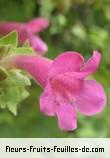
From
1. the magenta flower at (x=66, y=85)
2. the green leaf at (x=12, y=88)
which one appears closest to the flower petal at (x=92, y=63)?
the magenta flower at (x=66, y=85)

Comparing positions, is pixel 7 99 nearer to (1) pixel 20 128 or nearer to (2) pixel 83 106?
(2) pixel 83 106

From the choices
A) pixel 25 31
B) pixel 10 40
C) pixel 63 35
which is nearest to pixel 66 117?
pixel 10 40

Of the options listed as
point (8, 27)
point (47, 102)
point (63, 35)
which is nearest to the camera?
point (47, 102)

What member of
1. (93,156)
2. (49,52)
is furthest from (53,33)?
(93,156)

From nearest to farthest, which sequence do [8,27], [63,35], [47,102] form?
[47,102] → [8,27] → [63,35]

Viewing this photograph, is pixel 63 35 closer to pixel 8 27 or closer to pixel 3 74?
pixel 8 27

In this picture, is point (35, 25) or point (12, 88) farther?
point (35, 25)

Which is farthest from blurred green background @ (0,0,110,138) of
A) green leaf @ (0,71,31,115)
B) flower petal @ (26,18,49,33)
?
green leaf @ (0,71,31,115)
